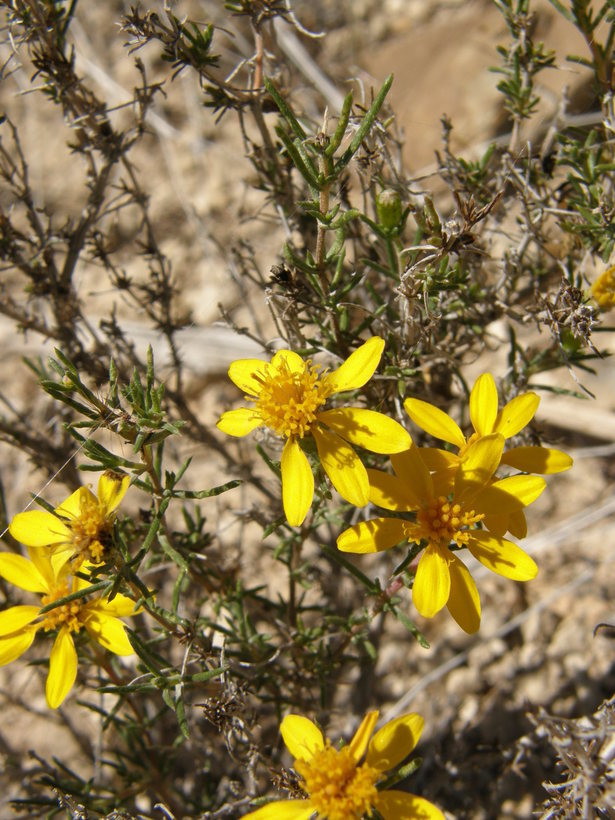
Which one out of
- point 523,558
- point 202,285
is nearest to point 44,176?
point 202,285

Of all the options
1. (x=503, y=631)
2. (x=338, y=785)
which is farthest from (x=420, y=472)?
(x=503, y=631)

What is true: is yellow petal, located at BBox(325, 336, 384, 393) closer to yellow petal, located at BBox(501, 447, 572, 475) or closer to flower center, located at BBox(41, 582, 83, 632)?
yellow petal, located at BBox(501, 447, 572, 475)

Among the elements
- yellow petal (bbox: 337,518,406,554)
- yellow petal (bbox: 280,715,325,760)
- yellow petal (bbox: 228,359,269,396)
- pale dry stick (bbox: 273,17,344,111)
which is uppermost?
pale dry stick (bbox: 273,17,344,111)

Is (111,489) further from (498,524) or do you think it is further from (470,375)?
(470,375)

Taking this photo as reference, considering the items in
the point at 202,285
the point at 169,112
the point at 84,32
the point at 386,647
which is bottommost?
the point at 386,647

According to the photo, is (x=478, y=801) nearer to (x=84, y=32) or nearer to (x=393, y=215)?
(x=393, y=215)

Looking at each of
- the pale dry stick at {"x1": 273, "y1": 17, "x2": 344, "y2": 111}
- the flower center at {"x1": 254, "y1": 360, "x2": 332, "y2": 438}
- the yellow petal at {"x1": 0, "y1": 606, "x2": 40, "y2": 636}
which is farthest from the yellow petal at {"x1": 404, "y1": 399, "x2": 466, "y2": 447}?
the pale dry stick at {"x1": 273, "y1": 17, "x2": 344, "y2": 111}
